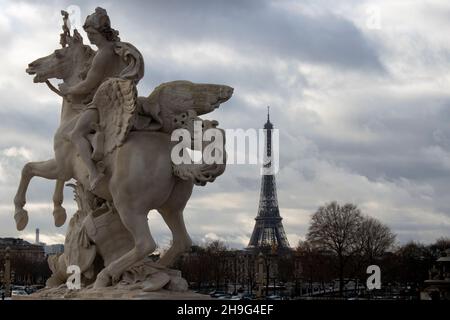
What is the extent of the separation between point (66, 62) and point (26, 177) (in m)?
1.73

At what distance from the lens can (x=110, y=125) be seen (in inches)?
386

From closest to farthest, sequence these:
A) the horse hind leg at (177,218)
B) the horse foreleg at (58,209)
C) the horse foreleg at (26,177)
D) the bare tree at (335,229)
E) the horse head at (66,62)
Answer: the horse hind leg at (177,218) < the horse foreleg at (26,177) < the horse head at (66,62) < the horse foreleg at (58,209) < the bare tree at (335,229)

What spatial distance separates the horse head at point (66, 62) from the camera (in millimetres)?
10758

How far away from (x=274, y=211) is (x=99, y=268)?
8697 cm

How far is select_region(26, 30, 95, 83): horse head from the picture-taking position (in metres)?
10.8

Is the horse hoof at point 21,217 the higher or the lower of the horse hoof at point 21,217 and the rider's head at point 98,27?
the lower

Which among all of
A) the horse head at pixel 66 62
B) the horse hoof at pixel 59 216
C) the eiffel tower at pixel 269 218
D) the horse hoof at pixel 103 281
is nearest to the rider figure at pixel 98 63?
the horse head at pixel 66 62

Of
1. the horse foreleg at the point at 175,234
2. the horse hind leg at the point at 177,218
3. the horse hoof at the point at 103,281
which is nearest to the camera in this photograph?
the horse hoof at the point at 103,281

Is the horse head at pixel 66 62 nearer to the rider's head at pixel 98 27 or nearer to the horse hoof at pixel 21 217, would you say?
the rider's head at pixel 98 27

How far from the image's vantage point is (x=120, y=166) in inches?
375

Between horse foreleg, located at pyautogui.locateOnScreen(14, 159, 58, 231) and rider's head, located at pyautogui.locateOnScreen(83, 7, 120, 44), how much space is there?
1.81m

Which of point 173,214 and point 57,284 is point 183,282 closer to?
point 173,214

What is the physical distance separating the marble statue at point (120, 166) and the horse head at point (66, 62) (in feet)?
0.44

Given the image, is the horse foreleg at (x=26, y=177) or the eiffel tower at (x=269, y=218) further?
the eiffel tower at (x=269, y=218)
